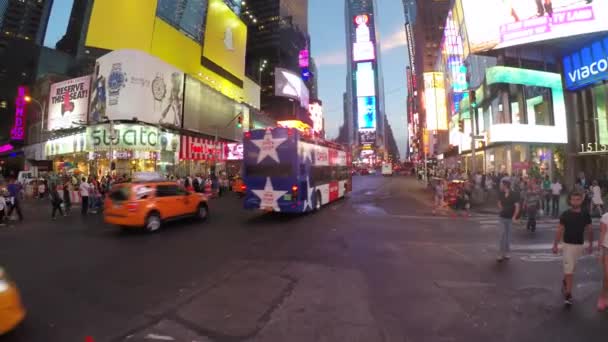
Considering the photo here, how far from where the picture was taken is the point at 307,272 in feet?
20.1

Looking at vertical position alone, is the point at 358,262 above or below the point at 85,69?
below

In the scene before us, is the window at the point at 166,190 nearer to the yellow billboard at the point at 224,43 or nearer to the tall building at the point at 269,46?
A: the yellow billboard at the point at 224,43

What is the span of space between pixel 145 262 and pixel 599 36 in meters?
28.3

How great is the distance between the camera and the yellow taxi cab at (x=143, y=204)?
10.1 metres

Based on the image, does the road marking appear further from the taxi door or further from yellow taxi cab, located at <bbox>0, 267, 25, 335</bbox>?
the taxi door

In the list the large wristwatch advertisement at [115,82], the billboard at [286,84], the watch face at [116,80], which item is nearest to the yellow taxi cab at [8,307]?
the large wristwatch advertisement at [115,82]

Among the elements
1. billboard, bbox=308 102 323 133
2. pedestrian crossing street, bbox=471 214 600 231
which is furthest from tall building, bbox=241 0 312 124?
pedestrian crossing street, bbox=471 214 600 231

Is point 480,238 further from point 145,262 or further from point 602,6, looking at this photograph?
point 602,6

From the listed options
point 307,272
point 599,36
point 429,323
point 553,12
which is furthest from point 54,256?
point 599,36

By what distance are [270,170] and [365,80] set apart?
434 feet

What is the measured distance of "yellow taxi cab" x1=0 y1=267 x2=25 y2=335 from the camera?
339cm

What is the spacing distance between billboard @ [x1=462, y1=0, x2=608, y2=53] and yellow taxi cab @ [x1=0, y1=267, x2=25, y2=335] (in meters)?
27.9

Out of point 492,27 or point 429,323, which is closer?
point 429,323

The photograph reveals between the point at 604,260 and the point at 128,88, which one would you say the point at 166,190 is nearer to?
the point at 604,260
